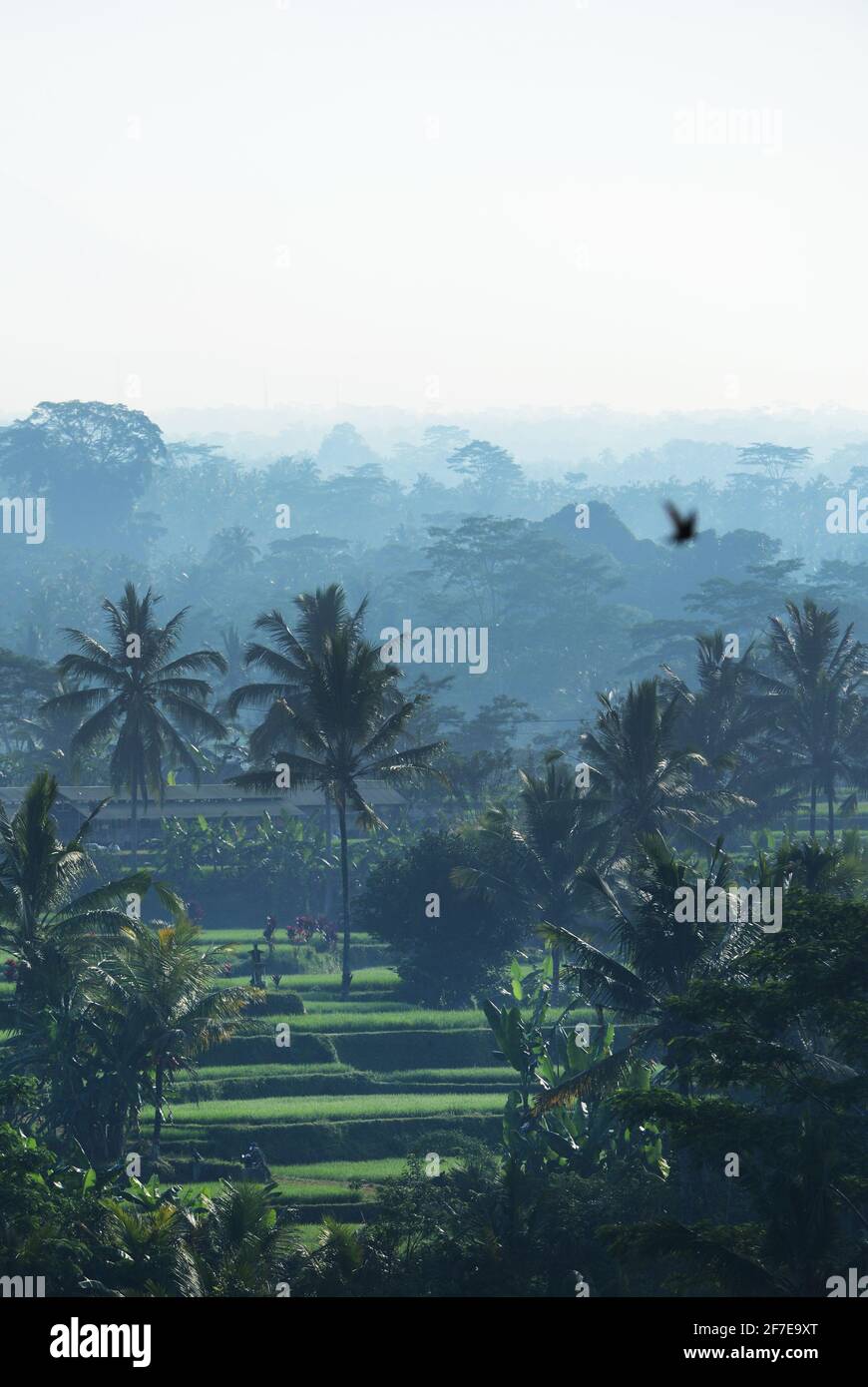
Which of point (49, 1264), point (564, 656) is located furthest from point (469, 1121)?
point (564, 656)

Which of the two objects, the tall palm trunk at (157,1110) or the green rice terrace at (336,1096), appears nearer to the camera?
the tall palm trunk at (157,1110)

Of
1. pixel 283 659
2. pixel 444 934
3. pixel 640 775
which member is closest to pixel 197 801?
pixel 283 659

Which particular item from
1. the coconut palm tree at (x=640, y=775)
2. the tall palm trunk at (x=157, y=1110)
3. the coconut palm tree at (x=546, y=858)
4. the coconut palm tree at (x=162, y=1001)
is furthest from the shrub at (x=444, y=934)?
the tall palm trunk at (x=157, y=1110)

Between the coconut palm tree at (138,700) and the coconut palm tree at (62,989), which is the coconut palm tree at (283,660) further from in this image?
the coconut palm tree at (62,989)

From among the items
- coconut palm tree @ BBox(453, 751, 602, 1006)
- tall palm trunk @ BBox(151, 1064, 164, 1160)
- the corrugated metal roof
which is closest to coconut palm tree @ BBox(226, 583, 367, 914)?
coconut palm tree @ BBox(453, 751, 602, 1006)

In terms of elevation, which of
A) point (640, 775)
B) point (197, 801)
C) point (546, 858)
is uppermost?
point (640, 775)

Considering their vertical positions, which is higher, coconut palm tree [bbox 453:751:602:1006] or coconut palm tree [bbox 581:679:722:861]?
coconut palm tree [bbox 581:679:722:861]

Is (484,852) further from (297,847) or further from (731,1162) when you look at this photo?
(731,1162)

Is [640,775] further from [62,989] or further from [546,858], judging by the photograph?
[62,989]

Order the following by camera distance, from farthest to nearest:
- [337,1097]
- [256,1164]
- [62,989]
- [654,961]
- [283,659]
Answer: [283,659], [337,1097], [256,1164], [62,989], [654,961]

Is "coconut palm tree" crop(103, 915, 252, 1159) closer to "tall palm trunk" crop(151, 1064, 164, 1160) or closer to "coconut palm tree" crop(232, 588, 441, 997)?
"tall palm trunk" crop(151, 1064, 164, 1160)

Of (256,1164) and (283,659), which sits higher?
(283,659)
